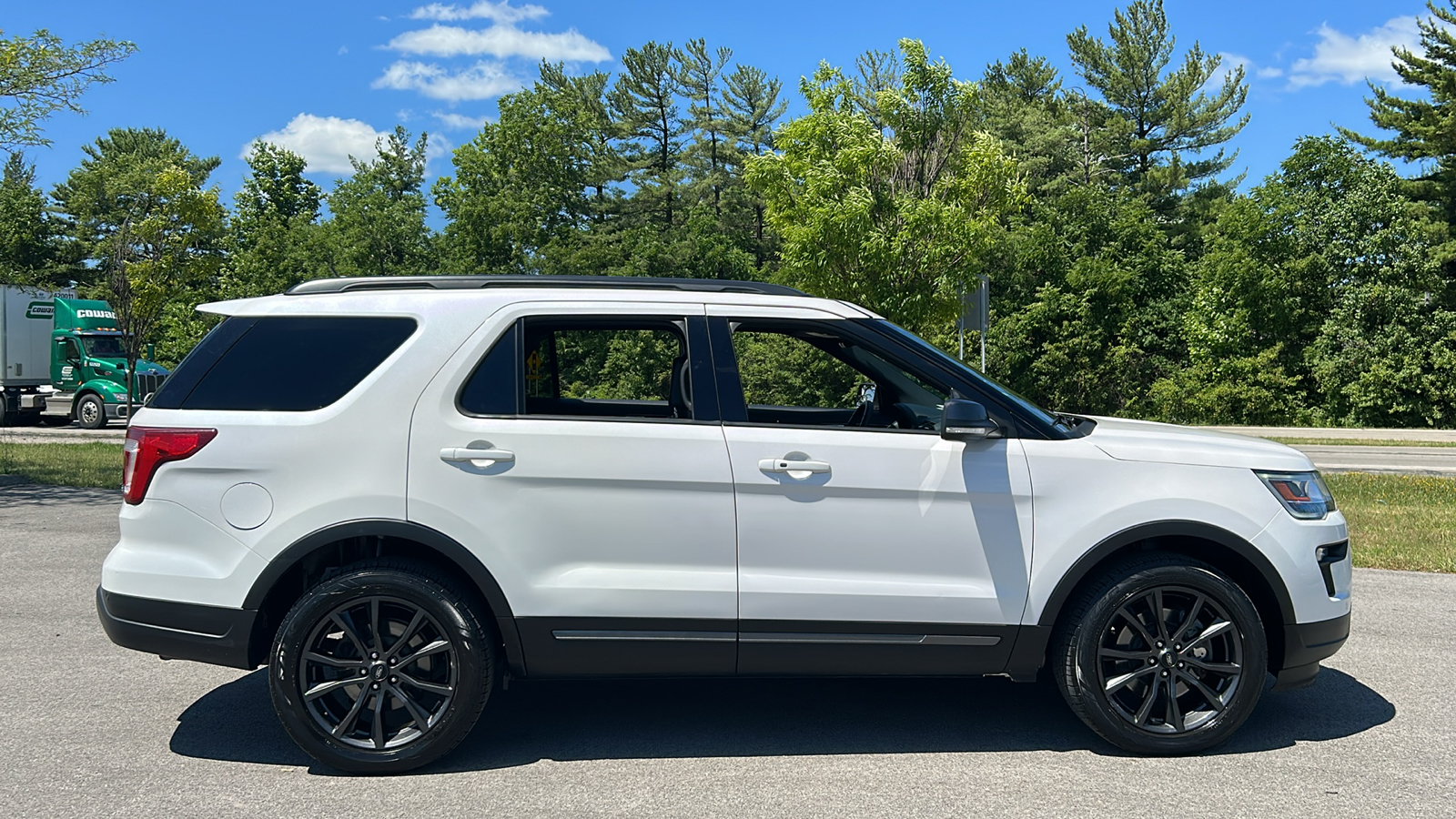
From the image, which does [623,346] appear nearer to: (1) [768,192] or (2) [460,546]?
(2) [460,546]

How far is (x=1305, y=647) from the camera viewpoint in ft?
14.3

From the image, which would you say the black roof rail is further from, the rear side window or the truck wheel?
the truck wheel

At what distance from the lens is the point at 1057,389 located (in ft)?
111

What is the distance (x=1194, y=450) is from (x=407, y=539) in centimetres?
316

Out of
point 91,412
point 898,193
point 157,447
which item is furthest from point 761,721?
point 91,412

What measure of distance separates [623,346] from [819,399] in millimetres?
1166

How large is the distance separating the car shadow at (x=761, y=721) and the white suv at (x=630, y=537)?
38 centimetres

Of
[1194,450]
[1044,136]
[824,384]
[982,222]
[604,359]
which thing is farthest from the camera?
[1044,136]

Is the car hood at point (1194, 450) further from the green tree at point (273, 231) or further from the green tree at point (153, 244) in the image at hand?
the green tree at point (273, 231)

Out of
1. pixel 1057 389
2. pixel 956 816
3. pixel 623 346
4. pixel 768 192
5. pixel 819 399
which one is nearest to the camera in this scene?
pixel 956 816

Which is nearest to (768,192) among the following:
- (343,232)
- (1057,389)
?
(1057,389)

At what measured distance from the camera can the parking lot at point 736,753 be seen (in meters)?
3.86

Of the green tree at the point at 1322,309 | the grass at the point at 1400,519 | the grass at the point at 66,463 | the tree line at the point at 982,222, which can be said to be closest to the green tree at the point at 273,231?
the tree line at the point at 982,222

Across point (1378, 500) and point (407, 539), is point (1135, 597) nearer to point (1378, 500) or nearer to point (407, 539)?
point (407, 539)
